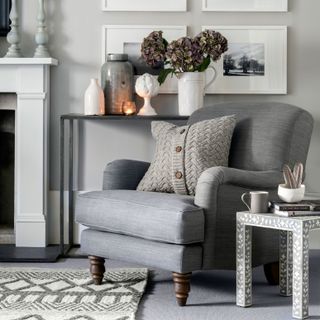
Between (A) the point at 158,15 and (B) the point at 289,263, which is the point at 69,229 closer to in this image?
(A) the point at 158,15

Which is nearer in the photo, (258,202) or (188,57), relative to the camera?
(258,202)

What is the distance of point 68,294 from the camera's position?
3408mm

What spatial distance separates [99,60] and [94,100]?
0.38 meters

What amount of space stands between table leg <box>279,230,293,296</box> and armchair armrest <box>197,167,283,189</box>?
0.24 meters

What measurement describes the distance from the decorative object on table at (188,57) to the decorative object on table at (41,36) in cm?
62

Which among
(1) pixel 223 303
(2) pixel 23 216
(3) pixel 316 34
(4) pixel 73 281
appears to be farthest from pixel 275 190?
(2) pixel 23 216

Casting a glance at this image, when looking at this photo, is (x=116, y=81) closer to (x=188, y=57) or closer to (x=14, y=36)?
(x=188, y=57)

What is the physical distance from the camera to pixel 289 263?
3441mm

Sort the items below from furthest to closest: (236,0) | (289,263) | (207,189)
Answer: (236,0) → (289,263) → (207,189)

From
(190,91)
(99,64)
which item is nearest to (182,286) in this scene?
(190,91)

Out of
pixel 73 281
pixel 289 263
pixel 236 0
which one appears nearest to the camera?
pixel 289 263

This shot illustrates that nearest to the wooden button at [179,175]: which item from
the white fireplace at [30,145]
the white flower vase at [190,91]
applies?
the white flower vase at [190,91]

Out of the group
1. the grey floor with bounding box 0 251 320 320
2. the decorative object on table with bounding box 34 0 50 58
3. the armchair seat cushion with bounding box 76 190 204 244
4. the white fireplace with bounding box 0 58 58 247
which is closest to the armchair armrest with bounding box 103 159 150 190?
the armchair seat cushion with bounding box 76 190 204 244

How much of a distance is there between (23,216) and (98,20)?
1.26 m
